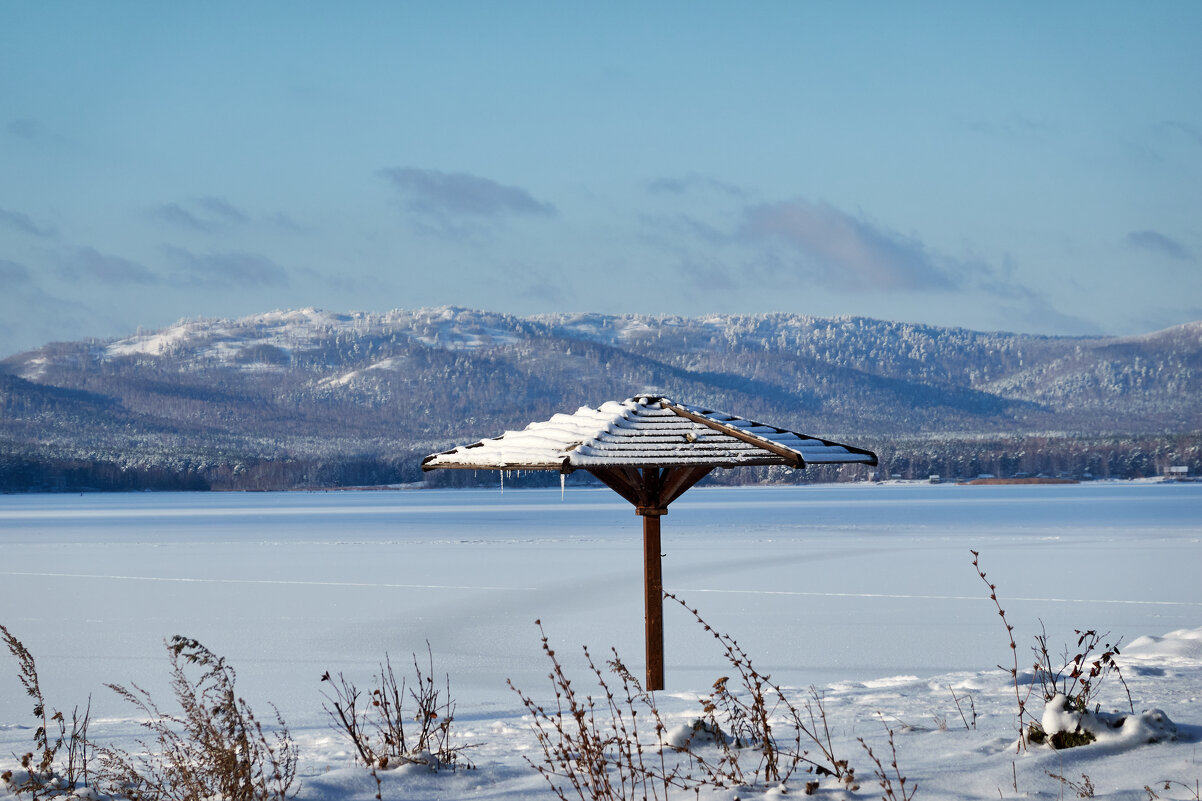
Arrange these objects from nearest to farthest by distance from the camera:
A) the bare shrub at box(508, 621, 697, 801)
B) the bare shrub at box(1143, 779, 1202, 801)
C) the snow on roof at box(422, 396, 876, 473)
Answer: the bare shrub at box(1143, 779, 1202, 801) → the bare shrub at box(508, 621, 697, 801) → the snow on roof at box(422, 396, 876, 473)

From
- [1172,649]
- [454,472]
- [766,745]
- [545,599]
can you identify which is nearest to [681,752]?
[766,745]

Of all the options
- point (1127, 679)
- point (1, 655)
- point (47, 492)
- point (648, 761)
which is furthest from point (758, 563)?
point (47, 492)

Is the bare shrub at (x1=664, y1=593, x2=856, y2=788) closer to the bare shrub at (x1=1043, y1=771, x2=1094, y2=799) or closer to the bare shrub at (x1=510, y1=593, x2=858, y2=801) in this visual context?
the bare shrub at (x1=510, y1=593, x2=858, y2=801)

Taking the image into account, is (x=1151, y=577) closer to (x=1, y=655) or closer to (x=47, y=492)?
(x=1, y=655)

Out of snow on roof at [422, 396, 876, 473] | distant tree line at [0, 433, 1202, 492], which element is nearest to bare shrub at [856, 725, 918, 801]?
snow on roof at [422, 396, 876, 473]

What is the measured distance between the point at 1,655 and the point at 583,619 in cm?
640

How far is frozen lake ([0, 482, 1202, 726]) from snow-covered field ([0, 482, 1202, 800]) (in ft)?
0.21

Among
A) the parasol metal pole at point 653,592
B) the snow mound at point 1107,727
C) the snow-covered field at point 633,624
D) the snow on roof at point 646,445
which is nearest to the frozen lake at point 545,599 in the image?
the snow-covered field at point 633,624

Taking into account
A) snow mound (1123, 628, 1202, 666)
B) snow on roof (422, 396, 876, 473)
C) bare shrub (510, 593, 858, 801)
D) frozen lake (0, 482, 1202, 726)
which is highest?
snow on roof (422, 396, 876, 473)

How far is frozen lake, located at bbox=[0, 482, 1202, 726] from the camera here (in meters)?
11.4

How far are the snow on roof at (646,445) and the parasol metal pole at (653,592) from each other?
0.63m

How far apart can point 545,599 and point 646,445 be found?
10.9m

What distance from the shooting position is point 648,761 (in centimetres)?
543

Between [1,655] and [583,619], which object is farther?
[583,619]
